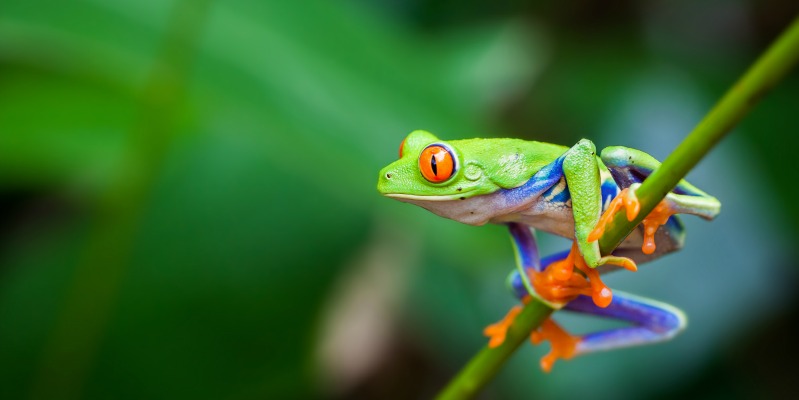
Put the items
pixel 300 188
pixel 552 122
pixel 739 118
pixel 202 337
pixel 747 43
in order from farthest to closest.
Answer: pixel 747 43 < pixel 552 122 < pixel 300 188 < pixel 202 337 < pixel 739 118

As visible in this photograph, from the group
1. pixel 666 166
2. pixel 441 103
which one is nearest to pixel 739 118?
pixel 666 166

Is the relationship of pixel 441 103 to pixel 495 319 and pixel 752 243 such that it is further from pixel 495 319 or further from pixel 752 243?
pixel 752 243

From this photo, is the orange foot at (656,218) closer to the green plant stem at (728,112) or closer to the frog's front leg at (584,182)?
the frog's front leg at (584,182)

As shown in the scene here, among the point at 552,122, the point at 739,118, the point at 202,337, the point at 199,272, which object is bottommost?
the point at 202,337

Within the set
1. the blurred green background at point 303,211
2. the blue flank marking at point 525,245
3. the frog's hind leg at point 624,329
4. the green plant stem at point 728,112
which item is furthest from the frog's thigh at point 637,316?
the blurred green background at point 303,211

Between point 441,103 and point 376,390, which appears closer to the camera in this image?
point 441,103

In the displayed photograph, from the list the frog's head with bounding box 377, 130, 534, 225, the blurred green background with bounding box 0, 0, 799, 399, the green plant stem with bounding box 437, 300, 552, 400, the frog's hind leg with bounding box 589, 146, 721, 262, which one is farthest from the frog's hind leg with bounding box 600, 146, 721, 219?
the blurred green background with bounding box 0, 0, 799, 399

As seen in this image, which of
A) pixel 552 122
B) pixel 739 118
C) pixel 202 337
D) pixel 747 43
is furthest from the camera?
pixel 747 43

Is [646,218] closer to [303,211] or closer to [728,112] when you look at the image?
[728,112]

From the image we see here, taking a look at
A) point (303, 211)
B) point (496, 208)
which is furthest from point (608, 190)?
point (303, 211)
